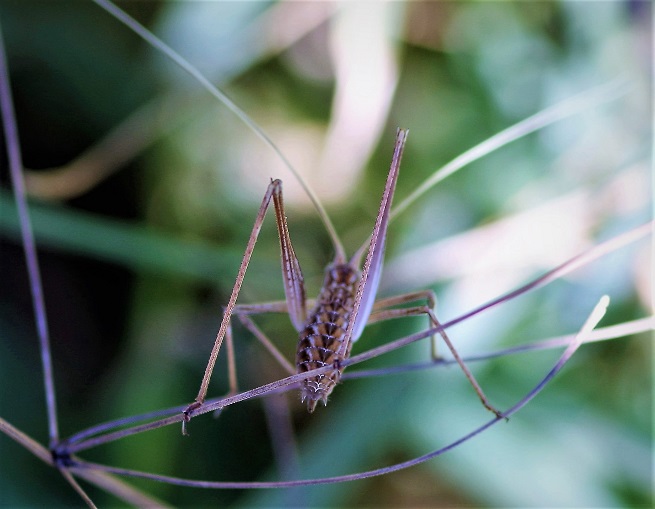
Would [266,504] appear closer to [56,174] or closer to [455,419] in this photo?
[455,419]

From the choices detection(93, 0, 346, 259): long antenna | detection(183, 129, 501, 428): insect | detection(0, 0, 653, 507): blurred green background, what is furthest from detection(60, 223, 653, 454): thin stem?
detection(0, 0, 653, 507): blurred green background

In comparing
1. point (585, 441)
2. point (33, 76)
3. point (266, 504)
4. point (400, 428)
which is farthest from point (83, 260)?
point (585, 441)

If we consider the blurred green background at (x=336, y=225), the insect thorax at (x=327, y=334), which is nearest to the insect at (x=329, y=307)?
the insect thorax at (x=327, y=334)

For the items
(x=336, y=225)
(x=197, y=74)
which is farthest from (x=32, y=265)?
(x=336, y=225)

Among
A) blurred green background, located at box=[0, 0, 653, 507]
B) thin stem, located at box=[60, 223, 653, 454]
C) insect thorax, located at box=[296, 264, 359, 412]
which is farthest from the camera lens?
blurred green background, located at box=[0, 0, 653, 507]

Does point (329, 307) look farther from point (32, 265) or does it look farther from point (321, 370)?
A: point (32, 265)

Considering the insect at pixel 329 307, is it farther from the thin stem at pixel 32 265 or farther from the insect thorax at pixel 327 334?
the thin stem at pixel 32 265

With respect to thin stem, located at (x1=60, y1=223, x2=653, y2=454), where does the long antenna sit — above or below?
above

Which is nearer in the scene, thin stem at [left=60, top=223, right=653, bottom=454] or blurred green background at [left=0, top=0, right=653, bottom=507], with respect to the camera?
thin stem at [left=60, top=223, right=653, bottom=454]

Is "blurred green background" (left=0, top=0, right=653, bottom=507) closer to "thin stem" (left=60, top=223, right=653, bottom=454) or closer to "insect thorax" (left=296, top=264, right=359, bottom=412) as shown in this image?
"insect thorax" (left=296, top=264, right=359, bottom=412)
